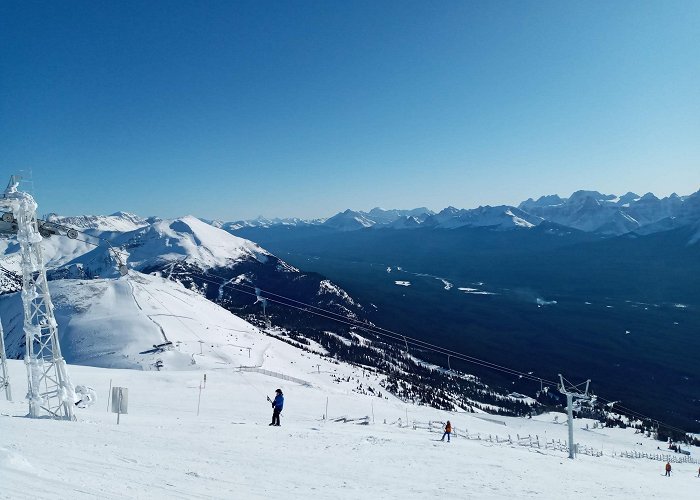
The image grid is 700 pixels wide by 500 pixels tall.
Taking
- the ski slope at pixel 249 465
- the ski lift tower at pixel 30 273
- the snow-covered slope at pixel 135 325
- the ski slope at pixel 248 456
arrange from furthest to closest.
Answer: the snow-covered slope at pixel 135 325, the ski lift tower at pixel 30 273, the ski slope at pixel 248 456, the ski slope at pixel 249 465

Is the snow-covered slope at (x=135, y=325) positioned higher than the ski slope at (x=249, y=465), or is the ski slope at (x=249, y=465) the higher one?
the ski slope at (x=249, y=465)

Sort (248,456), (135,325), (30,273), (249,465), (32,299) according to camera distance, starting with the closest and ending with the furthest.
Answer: (249,465)
(248,456)
(32,299)
(30,273)
(135,325)

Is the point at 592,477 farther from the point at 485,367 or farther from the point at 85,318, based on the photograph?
the point at 485,367

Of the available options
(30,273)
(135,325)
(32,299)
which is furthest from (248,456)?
(135,325)

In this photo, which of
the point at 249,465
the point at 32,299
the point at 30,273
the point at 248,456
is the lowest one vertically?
the point at 248,456

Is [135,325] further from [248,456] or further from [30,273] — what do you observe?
[248,456]

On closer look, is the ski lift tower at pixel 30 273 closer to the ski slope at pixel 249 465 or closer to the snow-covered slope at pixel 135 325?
the ski slope at pixel 249 465

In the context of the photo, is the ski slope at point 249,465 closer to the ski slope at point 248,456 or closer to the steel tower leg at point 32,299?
the ski slope at point 248,456

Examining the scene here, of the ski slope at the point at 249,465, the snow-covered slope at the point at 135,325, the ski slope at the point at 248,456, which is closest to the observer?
the ski slope at the point at 249,465

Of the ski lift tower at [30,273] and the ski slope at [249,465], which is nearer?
the ski slope at [249,465]

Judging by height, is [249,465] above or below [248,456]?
above

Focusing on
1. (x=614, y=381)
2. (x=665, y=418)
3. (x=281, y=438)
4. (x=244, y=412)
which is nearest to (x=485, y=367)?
(x=614, y=381)

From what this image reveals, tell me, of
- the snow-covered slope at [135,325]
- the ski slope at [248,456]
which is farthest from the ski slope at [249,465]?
the snow-covered slope at [135,325]
